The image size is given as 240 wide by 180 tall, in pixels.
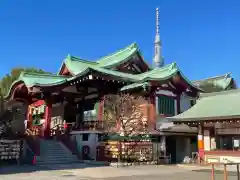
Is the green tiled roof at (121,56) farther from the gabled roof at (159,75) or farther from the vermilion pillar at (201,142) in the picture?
the vermilion pillar at (201,142)

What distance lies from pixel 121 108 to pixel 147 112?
3.12 meters

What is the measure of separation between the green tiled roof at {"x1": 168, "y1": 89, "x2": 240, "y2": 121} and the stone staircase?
27.8 ft

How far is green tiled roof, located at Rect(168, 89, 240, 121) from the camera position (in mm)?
22172

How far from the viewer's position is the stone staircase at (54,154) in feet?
76.2

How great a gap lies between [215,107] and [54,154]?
1288 cm

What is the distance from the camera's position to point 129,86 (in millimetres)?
27438

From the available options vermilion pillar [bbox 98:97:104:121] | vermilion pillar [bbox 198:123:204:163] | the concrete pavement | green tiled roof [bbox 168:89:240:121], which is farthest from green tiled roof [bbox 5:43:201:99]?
the concrete pavement

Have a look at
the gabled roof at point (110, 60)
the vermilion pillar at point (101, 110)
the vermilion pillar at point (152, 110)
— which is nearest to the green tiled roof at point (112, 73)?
the gabled roof at point (110, 60)

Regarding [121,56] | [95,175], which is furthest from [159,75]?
[95,175]

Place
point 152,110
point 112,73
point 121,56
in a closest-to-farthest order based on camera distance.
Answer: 1. point 152,110
2. point 112,73
3. point 121,56

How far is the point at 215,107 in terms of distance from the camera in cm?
2430

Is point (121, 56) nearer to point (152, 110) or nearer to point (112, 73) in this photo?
point (112, 73)

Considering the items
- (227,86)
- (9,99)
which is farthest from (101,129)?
(227,86)

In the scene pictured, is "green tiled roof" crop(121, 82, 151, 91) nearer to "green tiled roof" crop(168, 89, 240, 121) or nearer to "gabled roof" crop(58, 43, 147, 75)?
"green tiled roof" crop(168, 89, 240, 121)
